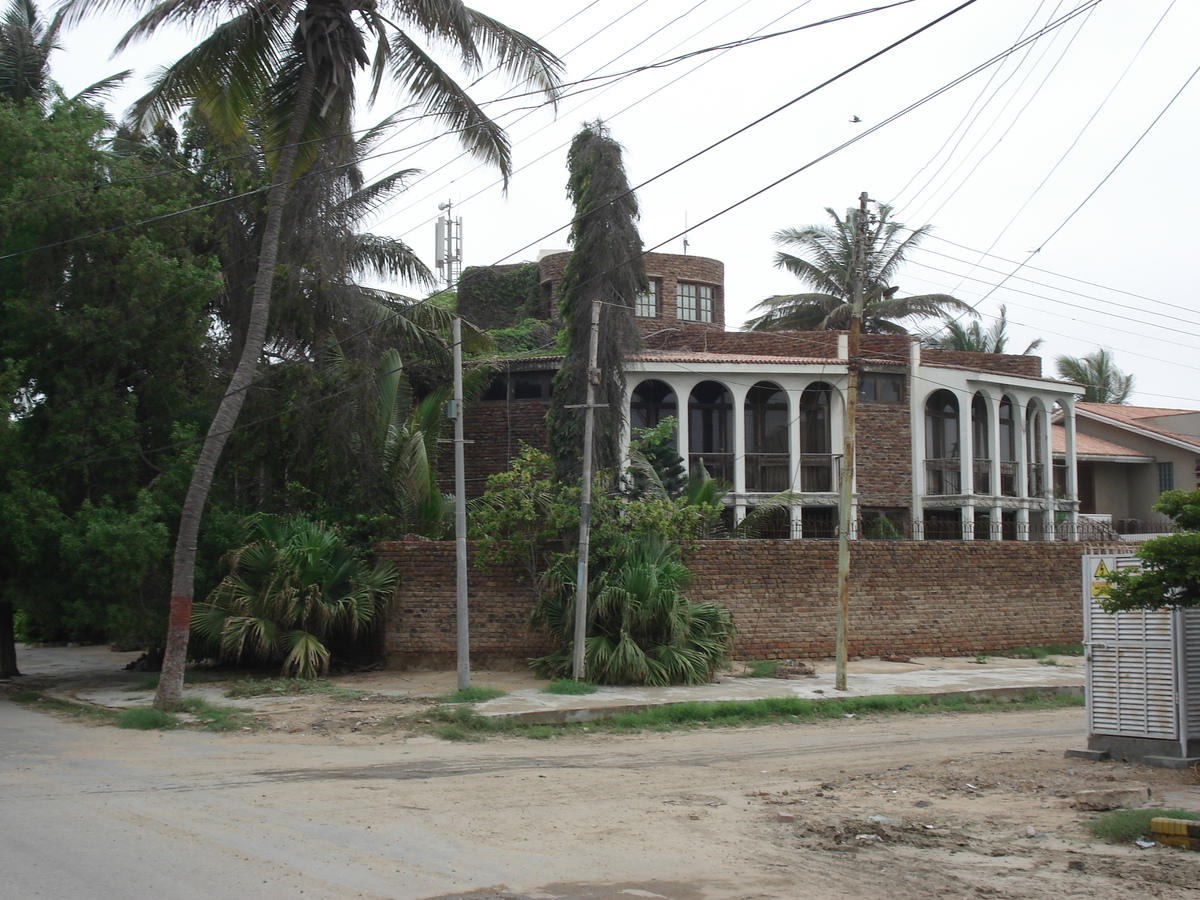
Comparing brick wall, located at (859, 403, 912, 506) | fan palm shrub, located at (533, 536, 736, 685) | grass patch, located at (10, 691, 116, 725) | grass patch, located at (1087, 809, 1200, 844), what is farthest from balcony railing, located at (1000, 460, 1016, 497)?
grass patch, located at (10, 691, 116, 725)

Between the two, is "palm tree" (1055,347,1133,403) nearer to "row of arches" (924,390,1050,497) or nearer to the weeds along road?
"row of arches" (924,390,1050,497)

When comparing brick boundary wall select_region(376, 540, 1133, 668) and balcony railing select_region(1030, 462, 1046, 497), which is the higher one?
balcony railing select_region(1030, 462, 1046, 497)

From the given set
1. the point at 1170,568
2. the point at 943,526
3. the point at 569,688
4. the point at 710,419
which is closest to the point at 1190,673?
the point at 1170,568

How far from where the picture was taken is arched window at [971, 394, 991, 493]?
30.5 m

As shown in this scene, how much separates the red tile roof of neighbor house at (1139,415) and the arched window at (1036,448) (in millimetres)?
6085

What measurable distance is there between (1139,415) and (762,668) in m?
26.1

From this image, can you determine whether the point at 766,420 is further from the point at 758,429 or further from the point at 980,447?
the point at 980,447

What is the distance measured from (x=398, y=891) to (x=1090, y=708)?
28.4ft

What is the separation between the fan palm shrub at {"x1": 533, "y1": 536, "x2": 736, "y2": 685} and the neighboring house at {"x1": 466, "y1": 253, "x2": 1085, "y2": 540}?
8.21m

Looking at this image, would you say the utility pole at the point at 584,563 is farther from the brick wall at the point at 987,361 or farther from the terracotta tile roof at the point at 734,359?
the brick wall at the point at 987,361

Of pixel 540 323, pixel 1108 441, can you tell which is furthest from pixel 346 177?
pixel 1108 441

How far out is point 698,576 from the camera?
21.4 m

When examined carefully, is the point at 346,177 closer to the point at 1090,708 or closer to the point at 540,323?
the point at 540,323

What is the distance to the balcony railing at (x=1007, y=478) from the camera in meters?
31.6
